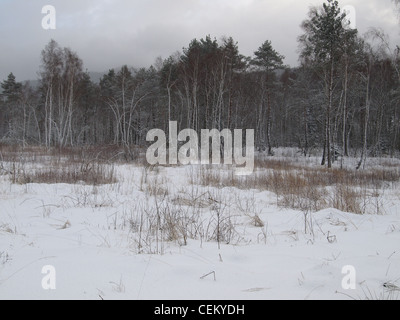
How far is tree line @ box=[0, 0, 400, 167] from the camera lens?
15.1 metres

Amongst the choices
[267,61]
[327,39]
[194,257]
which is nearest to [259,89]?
[267,61]

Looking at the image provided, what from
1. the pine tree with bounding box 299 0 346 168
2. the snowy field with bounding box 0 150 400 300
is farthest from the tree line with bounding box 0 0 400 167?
the snowy field with bounding box 0 150 400 300

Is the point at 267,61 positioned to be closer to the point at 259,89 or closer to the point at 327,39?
the point at 259,89

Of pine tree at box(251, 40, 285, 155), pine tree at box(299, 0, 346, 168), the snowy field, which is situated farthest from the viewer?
pine tree at box(251, 40, 285, 155)

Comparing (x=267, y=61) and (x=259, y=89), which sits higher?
(x=267, y=61)

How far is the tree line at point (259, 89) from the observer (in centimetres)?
1505

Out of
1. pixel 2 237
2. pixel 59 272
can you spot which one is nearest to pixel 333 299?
pixel 59 272

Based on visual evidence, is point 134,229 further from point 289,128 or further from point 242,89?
point 289,128

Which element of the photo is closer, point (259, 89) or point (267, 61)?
point (267, 61)

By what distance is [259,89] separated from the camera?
82.8 ft

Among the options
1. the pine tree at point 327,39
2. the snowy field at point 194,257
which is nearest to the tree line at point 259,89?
the pine tree at point 327,39

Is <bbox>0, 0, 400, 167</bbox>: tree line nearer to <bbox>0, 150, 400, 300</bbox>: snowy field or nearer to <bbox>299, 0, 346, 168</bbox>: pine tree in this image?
<bbox>299, 0, 346, 168</bbox>: pine tree

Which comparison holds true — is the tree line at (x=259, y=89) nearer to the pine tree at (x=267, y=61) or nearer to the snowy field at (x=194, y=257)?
the pine tree at (x=267, y=61)

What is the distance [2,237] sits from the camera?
2.90 meters
